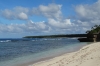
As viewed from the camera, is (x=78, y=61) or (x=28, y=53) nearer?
(x=78, y=61)

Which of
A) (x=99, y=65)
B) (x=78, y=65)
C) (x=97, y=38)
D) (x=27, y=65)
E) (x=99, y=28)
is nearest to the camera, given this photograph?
(x=99, y=65)

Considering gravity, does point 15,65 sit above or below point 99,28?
below

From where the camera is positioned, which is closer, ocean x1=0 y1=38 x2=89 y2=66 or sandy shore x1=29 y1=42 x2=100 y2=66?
sandy shore x1=29 y1=42 x2=100 y2=66

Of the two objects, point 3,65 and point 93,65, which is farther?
point 3,65

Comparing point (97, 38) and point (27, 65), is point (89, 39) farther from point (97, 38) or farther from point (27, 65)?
point (27, 65)

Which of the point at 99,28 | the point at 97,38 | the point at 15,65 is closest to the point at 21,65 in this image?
the point at 15,65

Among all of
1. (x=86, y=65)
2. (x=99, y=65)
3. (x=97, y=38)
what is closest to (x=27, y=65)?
(x=86, y=65)

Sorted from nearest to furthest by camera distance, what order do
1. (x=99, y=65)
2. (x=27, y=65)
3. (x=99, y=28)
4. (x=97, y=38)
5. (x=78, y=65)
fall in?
(x=99, y=65), (x=78, y=65), (x=27, y=65), (x=97, y=38), (x=99, y=28)

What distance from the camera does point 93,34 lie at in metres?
74.7

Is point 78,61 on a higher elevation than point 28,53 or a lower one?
higher

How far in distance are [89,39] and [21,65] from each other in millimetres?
62040

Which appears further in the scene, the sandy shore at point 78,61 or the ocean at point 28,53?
the ocean at point 28,53

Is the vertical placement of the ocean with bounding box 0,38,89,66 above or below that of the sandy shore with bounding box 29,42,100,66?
below

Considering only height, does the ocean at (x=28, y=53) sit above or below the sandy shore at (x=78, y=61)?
below
